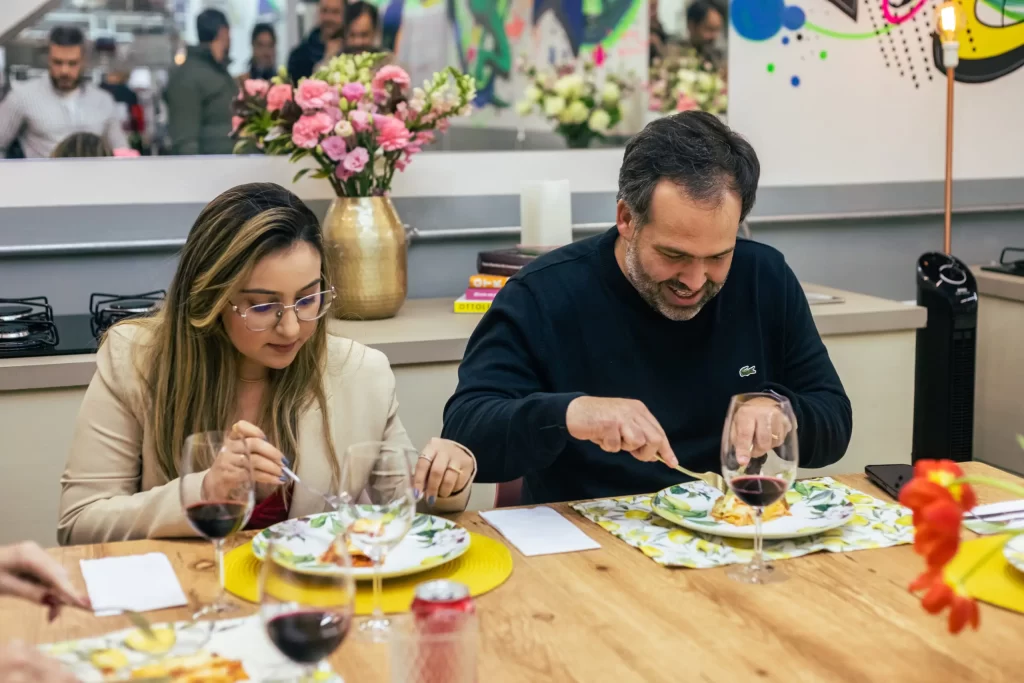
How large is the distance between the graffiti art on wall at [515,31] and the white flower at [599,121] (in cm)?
17

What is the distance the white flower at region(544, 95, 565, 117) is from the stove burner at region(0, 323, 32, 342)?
1.48m

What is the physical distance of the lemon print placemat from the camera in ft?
4.80

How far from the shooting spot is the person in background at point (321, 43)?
2994 mm

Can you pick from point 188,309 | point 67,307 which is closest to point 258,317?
point 188,309

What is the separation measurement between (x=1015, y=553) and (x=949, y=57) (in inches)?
81.4

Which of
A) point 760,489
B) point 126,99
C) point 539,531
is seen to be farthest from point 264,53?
point 760,489

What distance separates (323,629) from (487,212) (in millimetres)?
2280

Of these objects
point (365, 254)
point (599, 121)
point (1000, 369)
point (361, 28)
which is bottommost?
point (1000, 369)

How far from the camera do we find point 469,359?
2023 millimetres

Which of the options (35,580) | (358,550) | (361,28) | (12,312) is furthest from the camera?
(361,28)

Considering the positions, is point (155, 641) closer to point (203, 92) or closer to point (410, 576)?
point (410, 576)

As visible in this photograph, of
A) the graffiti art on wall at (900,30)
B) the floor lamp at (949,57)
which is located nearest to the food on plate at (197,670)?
the floor lamp at (949,57)

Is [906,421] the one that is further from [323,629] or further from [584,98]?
[323,629]

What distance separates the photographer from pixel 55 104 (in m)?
2.81
